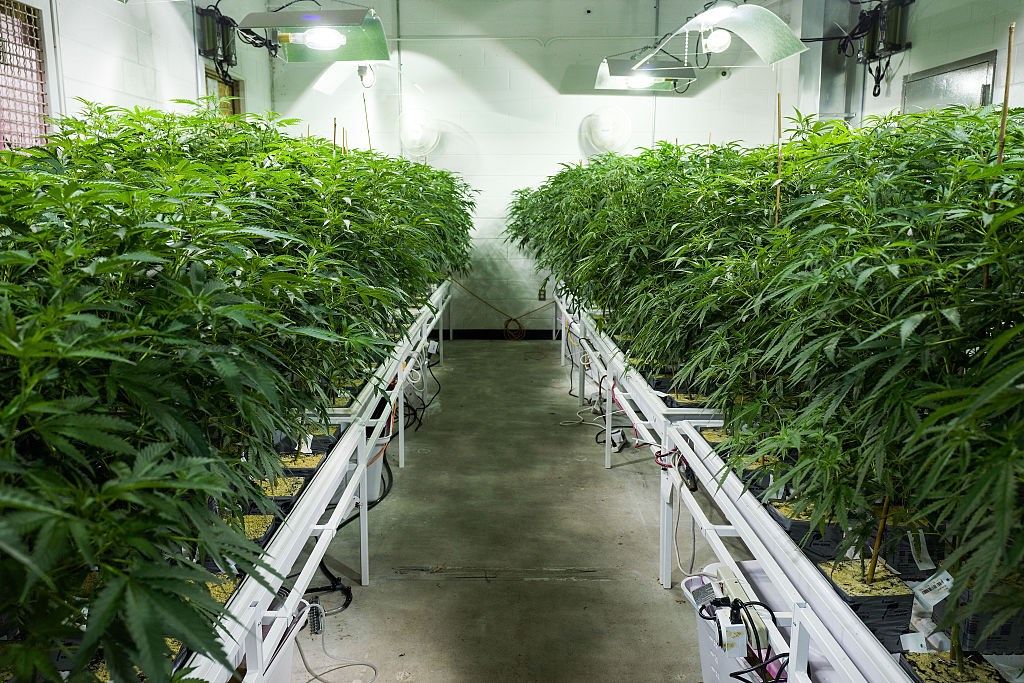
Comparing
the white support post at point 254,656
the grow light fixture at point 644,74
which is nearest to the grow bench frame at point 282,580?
the white support post at point 254,656

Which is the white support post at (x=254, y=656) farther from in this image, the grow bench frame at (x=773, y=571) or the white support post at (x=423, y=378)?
the white support post at (x=423, y=378)

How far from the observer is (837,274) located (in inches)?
43.9

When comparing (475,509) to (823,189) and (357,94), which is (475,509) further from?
(357,94)

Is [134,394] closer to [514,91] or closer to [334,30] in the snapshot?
[334,30]

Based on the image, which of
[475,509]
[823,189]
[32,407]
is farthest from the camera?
[475,509]

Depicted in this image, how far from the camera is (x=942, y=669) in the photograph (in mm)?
1111

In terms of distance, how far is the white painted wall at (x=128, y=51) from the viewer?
3.44 m

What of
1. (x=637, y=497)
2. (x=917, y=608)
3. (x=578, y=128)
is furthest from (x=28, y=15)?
(x=578, y=128)

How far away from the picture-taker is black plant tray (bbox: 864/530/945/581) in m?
1.33

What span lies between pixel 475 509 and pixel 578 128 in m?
4.45

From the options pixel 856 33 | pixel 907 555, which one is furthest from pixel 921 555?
pixel 856 33

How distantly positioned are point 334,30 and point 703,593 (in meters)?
2.67

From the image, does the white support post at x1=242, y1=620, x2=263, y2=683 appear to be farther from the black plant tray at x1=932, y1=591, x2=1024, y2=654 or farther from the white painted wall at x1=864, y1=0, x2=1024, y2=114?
the white painted wall at x1=864, y1=0, x2=1024, y2=114

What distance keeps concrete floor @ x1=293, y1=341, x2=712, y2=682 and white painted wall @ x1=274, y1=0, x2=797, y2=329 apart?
3312mm
